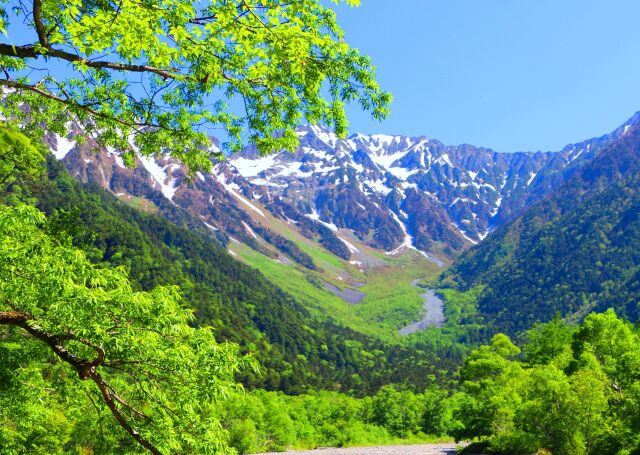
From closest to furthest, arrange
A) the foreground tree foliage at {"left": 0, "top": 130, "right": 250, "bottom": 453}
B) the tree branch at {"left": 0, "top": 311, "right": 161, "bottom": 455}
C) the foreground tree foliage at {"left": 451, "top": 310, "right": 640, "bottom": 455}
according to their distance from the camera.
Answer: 1. the foreground tree foliage at {"left": 0, "top": 130, "right": 250, "bottom": 453}
2. the tree branch at {"left": 0, "top": 311, "right": 161, "bottom": 455}
3. the foreground tree foliage at {"left": 451, "top": 310, "right": 640, "bottom": 455}

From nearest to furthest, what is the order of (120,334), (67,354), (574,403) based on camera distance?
(120,334) < (67,354) < (574,403)

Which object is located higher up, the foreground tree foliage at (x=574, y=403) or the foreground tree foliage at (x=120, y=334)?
the foreground tree foliage at (x=120, y=334)

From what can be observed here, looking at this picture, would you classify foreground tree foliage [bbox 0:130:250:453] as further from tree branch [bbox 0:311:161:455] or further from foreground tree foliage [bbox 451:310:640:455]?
foreground tree foliage [bbox 451:310:640:455]

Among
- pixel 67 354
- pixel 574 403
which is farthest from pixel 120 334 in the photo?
pixel 574 403

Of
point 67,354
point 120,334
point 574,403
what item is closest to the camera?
point 120,334

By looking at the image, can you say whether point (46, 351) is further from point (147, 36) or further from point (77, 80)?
point (147, 36)

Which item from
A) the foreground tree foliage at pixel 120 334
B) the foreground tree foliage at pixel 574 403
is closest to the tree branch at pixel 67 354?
the foreground tree foliage at pixel 120 334

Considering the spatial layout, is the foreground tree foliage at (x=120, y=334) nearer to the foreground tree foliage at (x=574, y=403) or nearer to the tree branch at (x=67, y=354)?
the tree branch at (x=67, y=354)

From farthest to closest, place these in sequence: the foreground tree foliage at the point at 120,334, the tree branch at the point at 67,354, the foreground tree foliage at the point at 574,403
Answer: the foreground tree foliage at the point at 574,403, the tree branch at the point at 67,354, the foreground tree foliage at the point at 120,334

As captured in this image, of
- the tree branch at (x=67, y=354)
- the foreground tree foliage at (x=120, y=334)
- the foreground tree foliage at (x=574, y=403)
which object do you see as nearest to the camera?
the foreground tree foliage at (x=120, y=334)

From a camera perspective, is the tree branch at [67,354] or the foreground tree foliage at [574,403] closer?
the tree branch at [67,354]

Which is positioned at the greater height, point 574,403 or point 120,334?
point 120,334

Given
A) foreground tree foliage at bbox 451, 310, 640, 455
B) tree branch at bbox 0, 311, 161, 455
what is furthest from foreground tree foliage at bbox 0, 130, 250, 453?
foreground tree foliage at bbox 451, 310, 640, 455

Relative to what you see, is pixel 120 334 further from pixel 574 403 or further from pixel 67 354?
pixel 574 403
